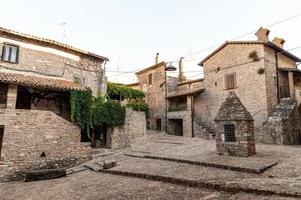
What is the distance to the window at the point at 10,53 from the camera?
14.4 m

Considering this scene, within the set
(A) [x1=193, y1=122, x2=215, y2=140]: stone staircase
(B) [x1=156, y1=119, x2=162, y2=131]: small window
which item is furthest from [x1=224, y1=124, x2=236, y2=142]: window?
(B) [x1=156, y1=119, x2=162, y2=131]: small window

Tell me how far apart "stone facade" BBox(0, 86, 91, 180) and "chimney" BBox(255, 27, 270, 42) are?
53.4 ft

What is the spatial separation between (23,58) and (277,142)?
1862cm

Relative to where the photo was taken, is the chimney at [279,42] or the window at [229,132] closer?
the window at [229,132]

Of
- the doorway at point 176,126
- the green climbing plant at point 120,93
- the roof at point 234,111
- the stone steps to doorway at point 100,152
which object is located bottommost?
the stone steps to doorway at point 100,152

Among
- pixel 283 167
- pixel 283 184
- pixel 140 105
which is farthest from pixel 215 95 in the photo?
pixel 283 184

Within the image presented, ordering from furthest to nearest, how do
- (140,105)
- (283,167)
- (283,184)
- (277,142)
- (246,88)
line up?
(140,105), (246,88), (277,142), (283,167), (283,184)

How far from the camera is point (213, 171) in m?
8.85

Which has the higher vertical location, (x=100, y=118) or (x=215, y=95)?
(x=215, y=95)

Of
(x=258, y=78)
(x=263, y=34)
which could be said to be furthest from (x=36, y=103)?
(x=263, y=34)

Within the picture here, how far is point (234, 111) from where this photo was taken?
11.5m

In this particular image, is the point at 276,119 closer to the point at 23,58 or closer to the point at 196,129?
the point at 196,129

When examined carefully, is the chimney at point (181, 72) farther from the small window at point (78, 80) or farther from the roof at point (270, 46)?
the small window at point (78, 80)

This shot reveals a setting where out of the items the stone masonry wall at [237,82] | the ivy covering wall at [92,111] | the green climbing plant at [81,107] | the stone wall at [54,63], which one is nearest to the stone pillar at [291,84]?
the stone masonry wall at [237,82]
